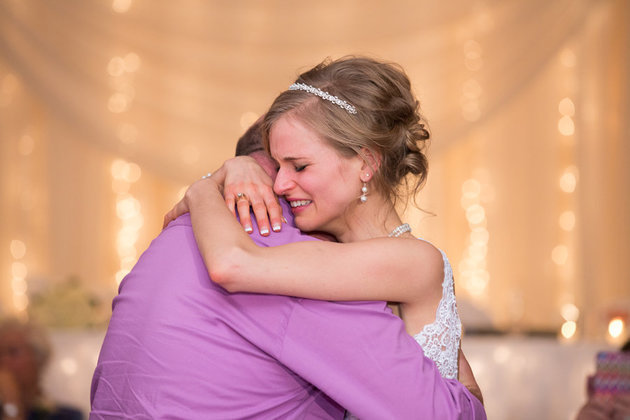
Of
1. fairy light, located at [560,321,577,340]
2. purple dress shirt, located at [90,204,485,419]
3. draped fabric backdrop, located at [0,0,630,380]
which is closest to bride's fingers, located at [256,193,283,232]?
purple dress shirt, located at [90,204,485,419]

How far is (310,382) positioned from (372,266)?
0.25 metres

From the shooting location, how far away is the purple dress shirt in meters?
1.43

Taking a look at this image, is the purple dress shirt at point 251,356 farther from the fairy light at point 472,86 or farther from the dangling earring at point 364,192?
the fairy light at point 472,86

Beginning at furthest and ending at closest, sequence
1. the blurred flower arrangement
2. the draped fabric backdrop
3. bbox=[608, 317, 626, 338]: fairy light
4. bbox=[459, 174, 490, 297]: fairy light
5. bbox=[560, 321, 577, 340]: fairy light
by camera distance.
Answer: bbox=[459, 174, 490, 297]: fairy light, the draped fabric backdrop, bbox=[560, 321, 577, 340]: fairy light, the blurred flower arrangement, bbox=[608, 317, 626, 338]: fairy light

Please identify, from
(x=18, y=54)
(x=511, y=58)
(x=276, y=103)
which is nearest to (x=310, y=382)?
(x=276, y=103)

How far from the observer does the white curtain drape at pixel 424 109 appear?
5637 mm

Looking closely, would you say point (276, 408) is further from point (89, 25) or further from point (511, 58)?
point (89, 25)

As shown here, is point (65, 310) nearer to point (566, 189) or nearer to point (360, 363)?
point (360, 363)

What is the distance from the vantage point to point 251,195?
1631mm

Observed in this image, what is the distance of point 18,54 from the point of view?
5.72 meters

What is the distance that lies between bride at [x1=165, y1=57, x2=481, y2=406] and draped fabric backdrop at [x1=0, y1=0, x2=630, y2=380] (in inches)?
153

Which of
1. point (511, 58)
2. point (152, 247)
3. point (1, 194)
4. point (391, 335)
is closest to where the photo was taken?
point (391, 335)

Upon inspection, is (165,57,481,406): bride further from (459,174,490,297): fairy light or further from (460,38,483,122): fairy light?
(459,174,490,297): fairy light

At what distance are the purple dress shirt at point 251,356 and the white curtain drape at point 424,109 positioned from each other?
14.1 ft
